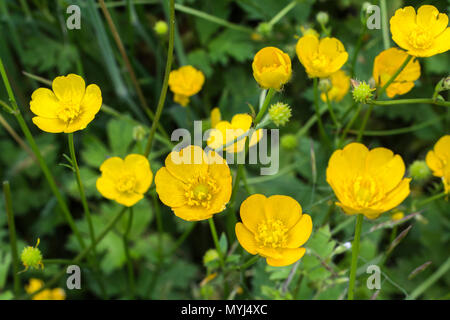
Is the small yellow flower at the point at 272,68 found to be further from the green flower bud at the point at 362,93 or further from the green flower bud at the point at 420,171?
the green flower bud at the point at 420,171

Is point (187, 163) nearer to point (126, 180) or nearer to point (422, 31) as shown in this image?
point (126, 180)

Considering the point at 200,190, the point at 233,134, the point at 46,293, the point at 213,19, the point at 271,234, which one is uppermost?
the point at 213,19

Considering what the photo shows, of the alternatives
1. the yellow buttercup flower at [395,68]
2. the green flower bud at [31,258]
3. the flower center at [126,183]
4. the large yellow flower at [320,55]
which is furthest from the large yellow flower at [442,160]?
the green flower bud at [31,258]

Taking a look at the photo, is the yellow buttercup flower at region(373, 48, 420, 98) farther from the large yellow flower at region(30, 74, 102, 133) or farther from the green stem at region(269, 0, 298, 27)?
the large yellow flower at region(30, 74, 102, 133)

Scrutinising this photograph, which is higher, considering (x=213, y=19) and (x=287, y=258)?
(x=213, y=19)

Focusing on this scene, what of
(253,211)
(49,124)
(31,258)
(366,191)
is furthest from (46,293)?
(366,191)

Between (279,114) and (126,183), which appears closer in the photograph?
(279,114)
